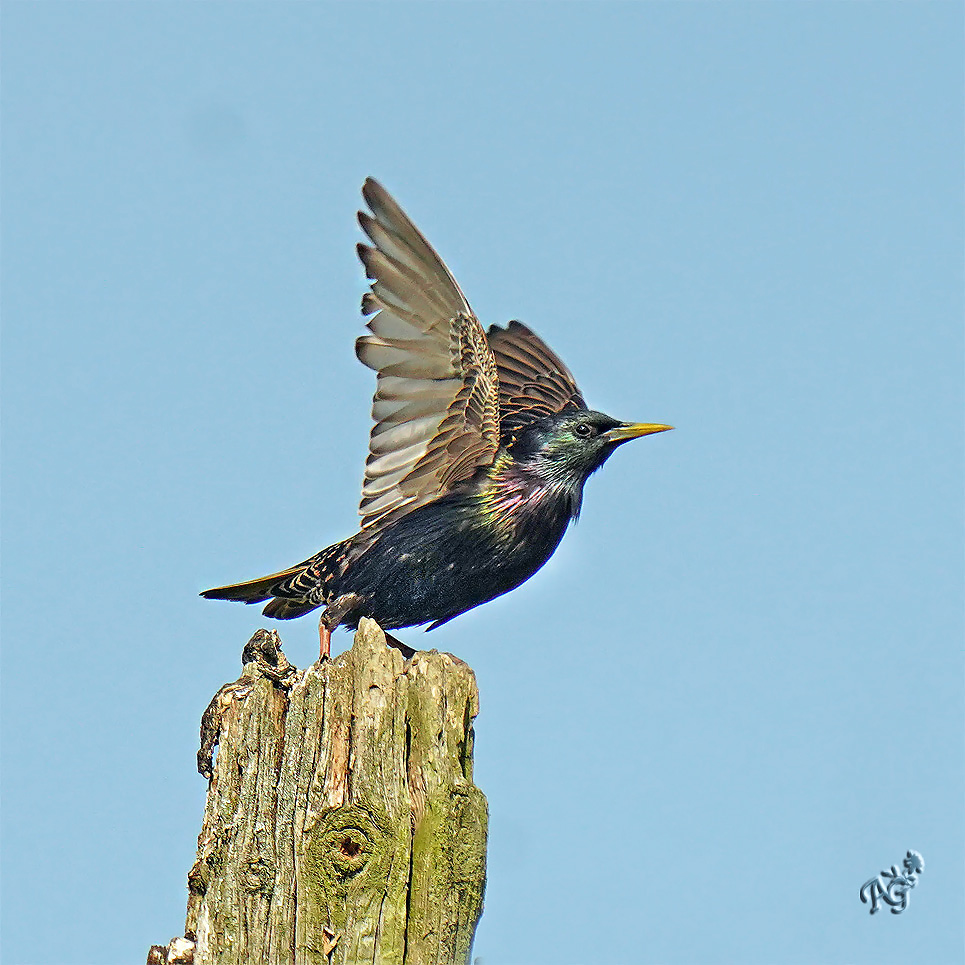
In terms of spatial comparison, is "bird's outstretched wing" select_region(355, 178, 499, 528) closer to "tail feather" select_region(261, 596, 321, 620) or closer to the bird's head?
the bird's head

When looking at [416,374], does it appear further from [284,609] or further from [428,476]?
[284,609]

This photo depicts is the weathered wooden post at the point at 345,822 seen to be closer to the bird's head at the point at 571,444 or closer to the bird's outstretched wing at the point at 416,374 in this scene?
the bird's outstretched wing at the point at 416,374

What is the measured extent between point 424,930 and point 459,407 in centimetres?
333

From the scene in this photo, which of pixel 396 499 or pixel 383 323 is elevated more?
pixel 383 323

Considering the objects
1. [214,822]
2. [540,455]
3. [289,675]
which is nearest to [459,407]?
[540,455]

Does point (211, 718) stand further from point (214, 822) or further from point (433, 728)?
point (433, 728)

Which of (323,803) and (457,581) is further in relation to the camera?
(457,581)

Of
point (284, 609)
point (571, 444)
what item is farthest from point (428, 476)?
point (284, 609)

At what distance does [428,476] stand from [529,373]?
70.0 inches

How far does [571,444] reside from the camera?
659 centimetres

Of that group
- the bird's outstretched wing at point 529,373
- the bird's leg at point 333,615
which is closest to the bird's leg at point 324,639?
the bird's leg at point 333,615

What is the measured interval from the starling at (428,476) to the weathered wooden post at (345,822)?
94.4 inches

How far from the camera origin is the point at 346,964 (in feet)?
10.8

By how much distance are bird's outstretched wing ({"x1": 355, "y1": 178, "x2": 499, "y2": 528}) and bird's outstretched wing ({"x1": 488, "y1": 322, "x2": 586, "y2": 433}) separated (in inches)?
50.7
